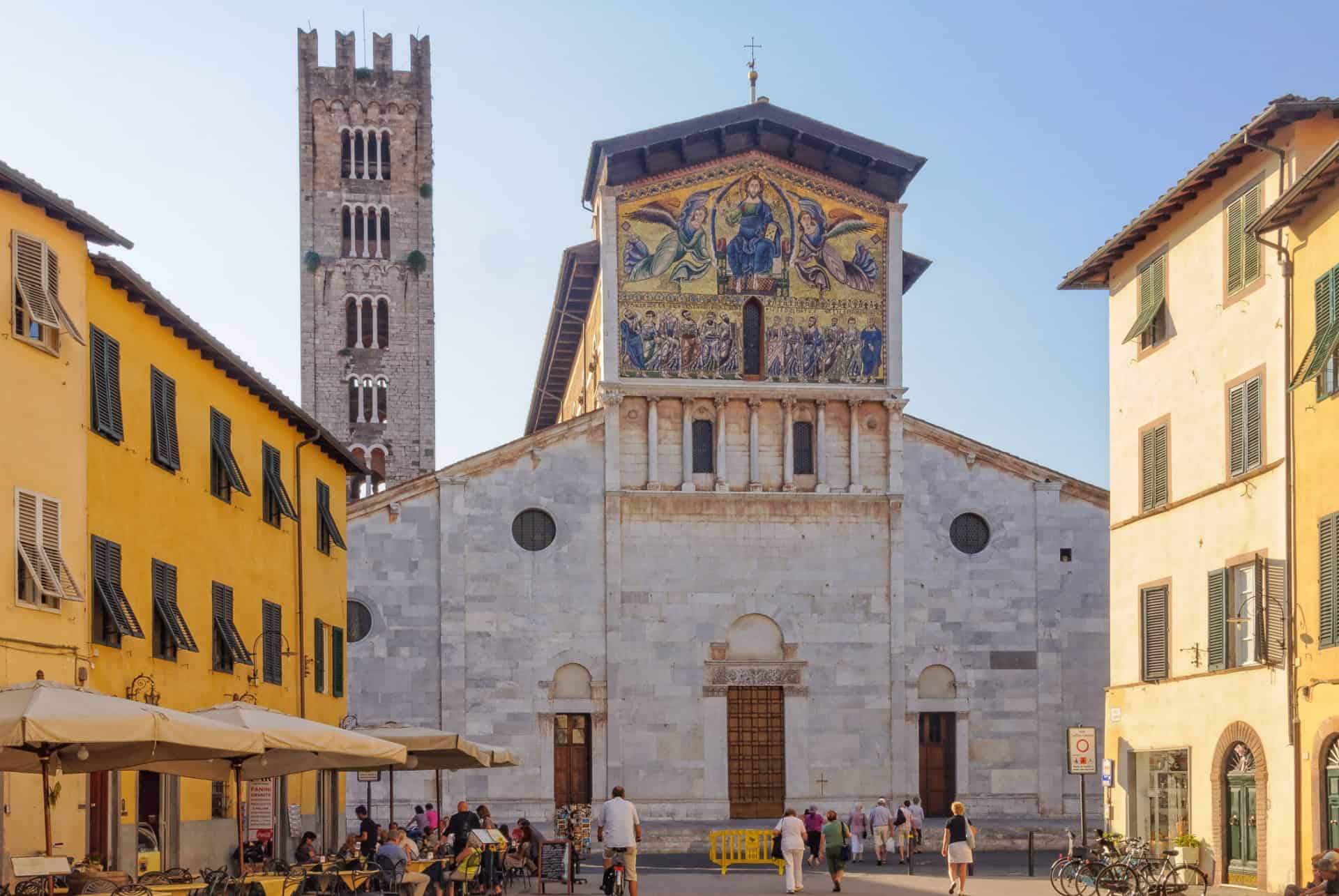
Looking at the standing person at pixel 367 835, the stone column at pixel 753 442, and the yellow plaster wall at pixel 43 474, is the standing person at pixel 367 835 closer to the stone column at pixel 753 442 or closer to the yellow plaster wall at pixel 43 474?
the yellow plaster wall at pixel 43 474

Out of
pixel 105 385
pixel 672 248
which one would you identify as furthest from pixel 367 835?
pixel 672 248

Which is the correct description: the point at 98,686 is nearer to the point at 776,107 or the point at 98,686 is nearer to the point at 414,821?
the point at 414,821

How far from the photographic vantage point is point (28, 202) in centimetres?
2012

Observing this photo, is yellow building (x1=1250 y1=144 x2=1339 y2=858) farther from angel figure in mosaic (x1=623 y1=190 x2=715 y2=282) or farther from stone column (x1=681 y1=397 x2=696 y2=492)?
angel figure in mosaic (x1=623 y1=190 x2=715 y2=282)

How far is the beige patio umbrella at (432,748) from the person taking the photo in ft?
84.5

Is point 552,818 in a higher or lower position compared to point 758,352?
lower

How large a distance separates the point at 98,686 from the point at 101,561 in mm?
1436

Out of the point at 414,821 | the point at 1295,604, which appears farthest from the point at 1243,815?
the point at 414,821

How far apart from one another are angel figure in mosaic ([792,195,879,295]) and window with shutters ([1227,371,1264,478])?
2020 cm

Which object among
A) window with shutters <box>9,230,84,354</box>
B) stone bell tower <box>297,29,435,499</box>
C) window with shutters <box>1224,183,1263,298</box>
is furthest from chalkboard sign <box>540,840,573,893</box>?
stone bell tower <box>297,29,435,499</box>

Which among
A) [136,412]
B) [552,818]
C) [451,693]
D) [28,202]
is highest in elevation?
[28,202]

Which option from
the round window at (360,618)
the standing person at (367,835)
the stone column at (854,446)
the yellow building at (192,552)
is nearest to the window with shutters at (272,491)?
the yellow building at (192,552)

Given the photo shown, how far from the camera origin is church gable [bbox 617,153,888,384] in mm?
44781

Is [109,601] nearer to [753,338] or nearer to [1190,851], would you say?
[1190,851]
